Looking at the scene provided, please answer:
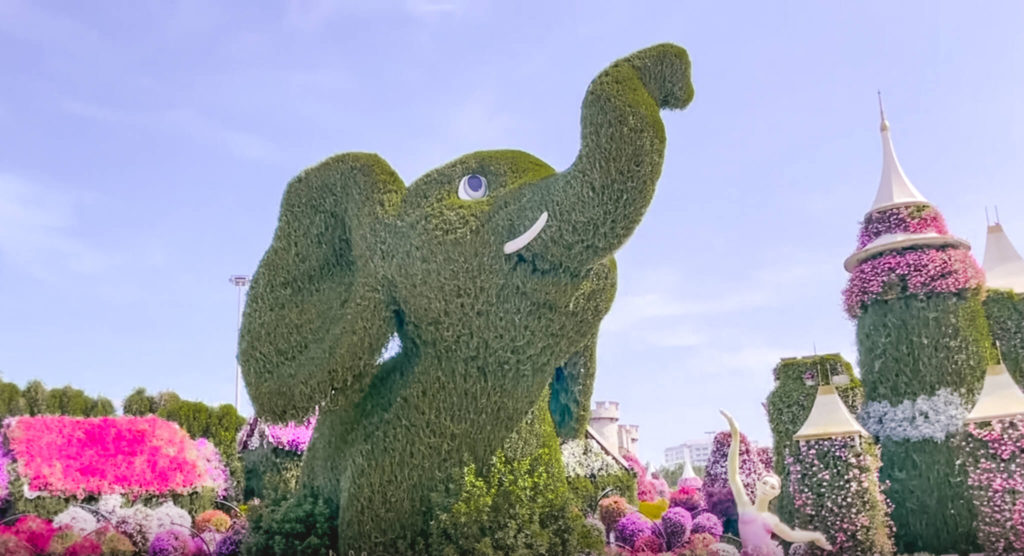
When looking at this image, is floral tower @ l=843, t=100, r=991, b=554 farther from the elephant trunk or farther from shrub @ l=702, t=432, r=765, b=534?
the elephant trunk

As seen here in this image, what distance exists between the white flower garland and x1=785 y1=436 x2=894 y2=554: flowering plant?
0.99 meters

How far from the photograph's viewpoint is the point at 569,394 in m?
10.3

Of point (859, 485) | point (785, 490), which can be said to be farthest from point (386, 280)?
point (785, 490)

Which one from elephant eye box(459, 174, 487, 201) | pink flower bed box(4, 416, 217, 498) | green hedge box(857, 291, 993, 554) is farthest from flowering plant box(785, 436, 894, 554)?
pink flower bed box(4, 416, 217, 498)

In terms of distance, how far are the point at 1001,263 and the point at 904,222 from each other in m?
2.68

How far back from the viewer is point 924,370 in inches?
420

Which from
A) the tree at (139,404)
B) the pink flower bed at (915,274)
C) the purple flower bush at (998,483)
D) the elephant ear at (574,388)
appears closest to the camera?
the purple flower bush at (998,483)

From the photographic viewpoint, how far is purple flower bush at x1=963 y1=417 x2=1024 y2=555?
9523 mm

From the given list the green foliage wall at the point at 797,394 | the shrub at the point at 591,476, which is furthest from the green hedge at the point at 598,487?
the green foliage wall at the point at 797,394

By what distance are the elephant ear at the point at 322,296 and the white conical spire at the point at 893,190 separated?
7403 millimetres

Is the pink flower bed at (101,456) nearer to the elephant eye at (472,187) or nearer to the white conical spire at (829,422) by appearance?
the elephant eye at (472,187)

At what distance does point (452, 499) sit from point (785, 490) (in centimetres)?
620

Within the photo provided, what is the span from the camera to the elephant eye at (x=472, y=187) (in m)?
7.82

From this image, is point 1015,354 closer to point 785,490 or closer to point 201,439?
point 785,490
